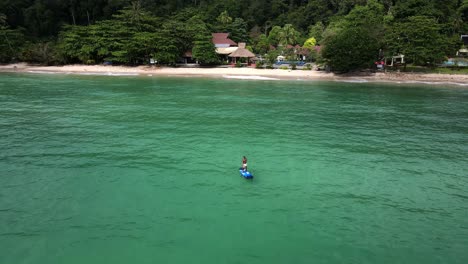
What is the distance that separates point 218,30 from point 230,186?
3446 inches

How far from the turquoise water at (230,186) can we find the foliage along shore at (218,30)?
3295 cm

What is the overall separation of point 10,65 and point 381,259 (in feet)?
315

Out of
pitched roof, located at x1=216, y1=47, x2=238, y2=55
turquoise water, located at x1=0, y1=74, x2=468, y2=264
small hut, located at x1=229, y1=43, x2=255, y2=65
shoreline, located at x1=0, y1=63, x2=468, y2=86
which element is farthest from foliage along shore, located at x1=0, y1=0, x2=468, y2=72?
turquoise water, located at x1=0, y1=74, x2=468, y2=264

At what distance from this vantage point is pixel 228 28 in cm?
Answer: 9894

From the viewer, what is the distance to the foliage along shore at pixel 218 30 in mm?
66500

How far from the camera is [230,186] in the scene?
60.8 ft

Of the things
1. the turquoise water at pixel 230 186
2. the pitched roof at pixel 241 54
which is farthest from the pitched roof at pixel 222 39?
the turquoise water at pixel 230 186

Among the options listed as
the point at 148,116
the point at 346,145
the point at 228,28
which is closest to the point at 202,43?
Result: the point at 228,28

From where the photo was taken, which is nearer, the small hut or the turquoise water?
the turquoise water

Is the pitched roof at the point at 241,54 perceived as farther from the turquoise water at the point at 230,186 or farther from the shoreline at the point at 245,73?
the turquoise water at the point at 230,186

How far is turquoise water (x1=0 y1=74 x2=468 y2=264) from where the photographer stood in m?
13.4

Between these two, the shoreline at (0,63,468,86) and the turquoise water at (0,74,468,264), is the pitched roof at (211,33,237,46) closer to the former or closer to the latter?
the shoreline at (0,63,468,86)

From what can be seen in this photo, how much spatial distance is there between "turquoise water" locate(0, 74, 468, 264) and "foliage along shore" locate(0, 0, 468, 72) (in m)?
33.0

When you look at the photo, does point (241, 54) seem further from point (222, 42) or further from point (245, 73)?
point (222, 42)
